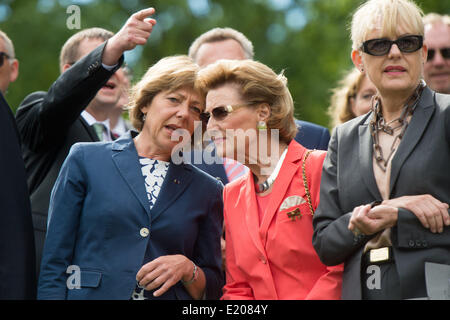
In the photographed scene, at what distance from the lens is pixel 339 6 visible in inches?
731

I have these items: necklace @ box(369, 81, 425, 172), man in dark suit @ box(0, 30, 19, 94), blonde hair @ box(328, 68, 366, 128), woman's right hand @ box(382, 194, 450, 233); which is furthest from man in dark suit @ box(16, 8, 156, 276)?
blonde hair @ box(328, 68, 366, 128)

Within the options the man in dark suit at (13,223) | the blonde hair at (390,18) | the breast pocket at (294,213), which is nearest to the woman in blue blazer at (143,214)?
the breast pocket at (294,213)

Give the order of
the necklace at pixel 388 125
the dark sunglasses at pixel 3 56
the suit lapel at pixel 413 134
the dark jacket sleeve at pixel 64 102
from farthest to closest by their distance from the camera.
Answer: the dark sunglasses at pixel 3 56 → the dark jacket sleeve at pixel 64 102 → the necklace at pixel 388 125 → the suit lapel at pixel 413 134

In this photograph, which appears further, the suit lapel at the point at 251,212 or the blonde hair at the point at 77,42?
the blonde hair at the point at 77,42

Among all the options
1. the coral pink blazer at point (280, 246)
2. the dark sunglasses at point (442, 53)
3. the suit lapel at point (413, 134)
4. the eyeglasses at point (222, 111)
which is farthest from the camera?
the dark sunglasses at point (442, 53)

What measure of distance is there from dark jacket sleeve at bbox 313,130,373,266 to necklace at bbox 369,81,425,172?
0.83 feet

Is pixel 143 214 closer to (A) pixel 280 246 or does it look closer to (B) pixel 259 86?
(A) pixel 280 246

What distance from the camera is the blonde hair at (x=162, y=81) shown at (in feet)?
14.6

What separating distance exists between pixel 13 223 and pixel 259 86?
1817mm

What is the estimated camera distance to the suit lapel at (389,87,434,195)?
3.47 metres

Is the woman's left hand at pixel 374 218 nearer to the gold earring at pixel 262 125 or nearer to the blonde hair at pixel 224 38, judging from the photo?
the gold earring at pixel 262 125

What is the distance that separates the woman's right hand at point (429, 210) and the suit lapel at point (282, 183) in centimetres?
86

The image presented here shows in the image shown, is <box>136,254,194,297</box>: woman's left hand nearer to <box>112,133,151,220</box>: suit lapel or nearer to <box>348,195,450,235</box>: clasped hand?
<box>112,133,151,220</box>: suit lapel

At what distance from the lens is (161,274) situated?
4.01m
